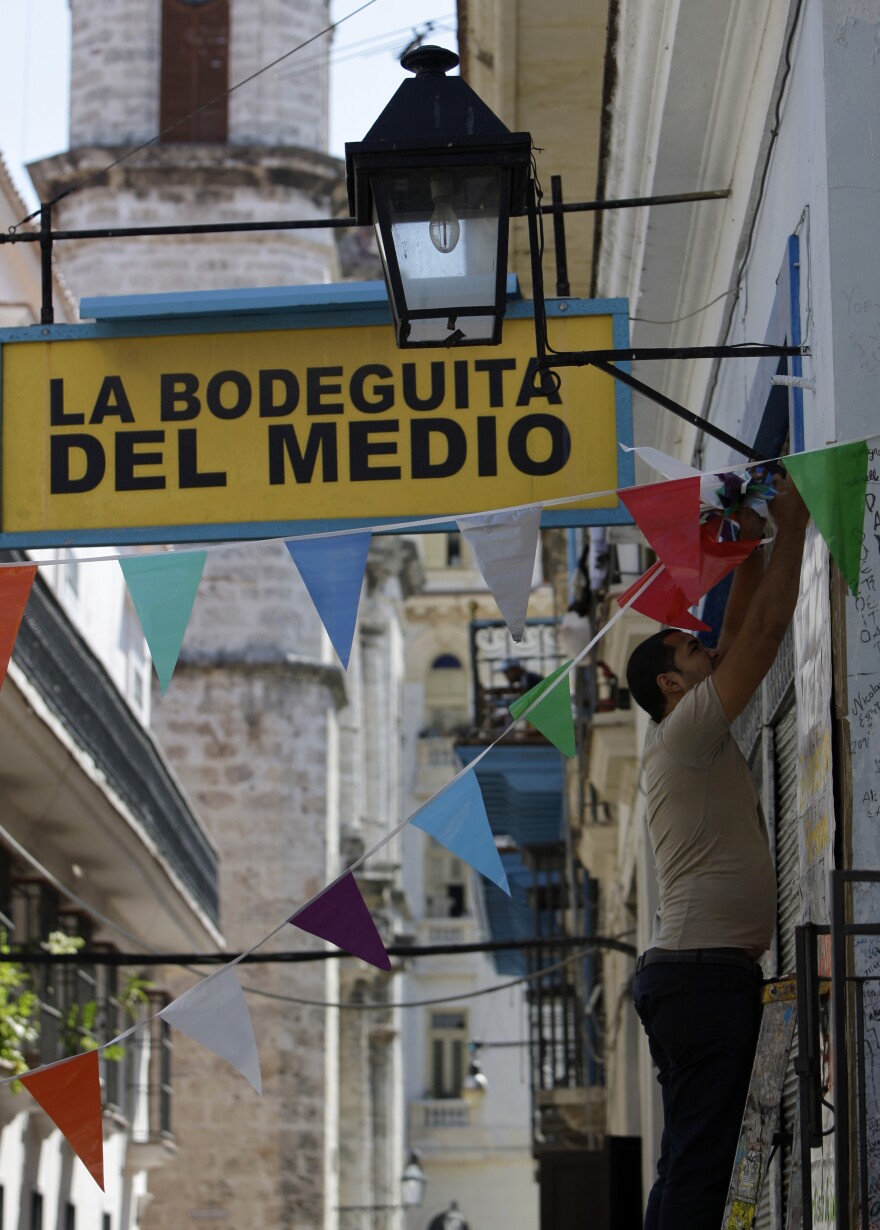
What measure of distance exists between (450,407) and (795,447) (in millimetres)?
1290

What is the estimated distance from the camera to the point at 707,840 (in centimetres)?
457

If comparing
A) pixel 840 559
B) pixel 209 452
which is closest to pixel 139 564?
pixel 209 452

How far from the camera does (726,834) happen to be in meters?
4.57

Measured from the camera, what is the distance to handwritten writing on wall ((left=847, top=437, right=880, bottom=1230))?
4.27m

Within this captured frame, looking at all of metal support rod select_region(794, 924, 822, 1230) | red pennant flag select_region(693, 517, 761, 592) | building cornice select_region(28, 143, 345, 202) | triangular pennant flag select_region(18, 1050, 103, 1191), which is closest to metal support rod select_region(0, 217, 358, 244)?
red pennant flag select_region(693, 517, 761, 592)

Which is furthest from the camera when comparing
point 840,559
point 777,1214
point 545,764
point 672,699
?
point 545,764

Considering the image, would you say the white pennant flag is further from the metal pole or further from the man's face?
the metal pole

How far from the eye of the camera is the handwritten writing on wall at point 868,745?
4266 mm

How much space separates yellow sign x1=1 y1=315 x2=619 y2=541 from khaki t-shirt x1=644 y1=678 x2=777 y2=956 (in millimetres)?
1478

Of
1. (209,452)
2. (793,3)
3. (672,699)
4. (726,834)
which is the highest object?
(793,3)

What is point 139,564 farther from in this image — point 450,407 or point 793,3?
point 793,3

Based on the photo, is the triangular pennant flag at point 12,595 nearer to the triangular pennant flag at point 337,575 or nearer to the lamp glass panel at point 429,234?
the triangular pennant flag at point 337,575

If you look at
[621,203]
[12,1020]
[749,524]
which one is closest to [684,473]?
[749,524]

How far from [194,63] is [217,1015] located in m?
26.3
